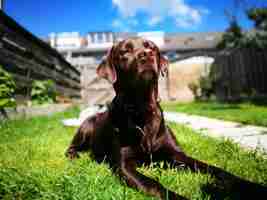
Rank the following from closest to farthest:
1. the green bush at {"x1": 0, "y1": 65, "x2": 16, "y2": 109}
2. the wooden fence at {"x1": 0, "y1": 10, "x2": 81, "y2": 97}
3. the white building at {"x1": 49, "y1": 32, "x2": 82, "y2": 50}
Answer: the green bush at {"x1": 0, "y1": 65, "x2": 16, "y2": 109}
the wooden fence at {"x1": 0, "y1": 10, "x2": 81, "y2": 97}
the white building at {"x1": 49, "y1": 32, "x2": 82, "y2": 50}

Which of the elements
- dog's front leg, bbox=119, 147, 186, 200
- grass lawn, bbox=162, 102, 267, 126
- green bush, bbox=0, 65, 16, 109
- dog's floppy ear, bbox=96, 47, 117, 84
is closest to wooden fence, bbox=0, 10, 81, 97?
green bush, bbox=0, 65, 16, 109

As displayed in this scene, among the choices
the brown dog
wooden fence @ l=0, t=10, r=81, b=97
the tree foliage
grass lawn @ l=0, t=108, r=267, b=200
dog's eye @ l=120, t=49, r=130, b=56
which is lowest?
grass lawn @ l=0, t=108, r=267, b=200

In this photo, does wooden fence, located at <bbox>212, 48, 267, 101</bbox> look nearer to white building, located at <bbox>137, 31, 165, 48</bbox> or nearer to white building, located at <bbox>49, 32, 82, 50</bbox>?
white building, located at <bbox>137, 31, 165, 48</bbox>

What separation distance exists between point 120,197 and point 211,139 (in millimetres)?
1892

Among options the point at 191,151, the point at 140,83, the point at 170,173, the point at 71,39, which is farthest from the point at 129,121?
the point at 71,39

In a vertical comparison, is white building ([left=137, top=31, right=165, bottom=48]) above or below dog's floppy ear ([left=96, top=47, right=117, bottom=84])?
above

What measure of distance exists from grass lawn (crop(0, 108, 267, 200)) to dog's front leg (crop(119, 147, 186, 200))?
0.07 meters

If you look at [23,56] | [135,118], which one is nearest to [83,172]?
[135,118]

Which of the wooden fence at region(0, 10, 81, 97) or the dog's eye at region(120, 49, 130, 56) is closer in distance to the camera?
the dog's eye at region(120, 49, 130, 56)

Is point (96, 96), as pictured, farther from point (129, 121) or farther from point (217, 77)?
point (129, 121)

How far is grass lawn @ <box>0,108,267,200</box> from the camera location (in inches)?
56.4

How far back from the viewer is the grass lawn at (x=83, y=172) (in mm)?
1432

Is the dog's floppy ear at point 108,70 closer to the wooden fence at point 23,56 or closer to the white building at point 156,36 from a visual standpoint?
the wooden fence at point 23,56

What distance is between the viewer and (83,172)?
1849 mm
